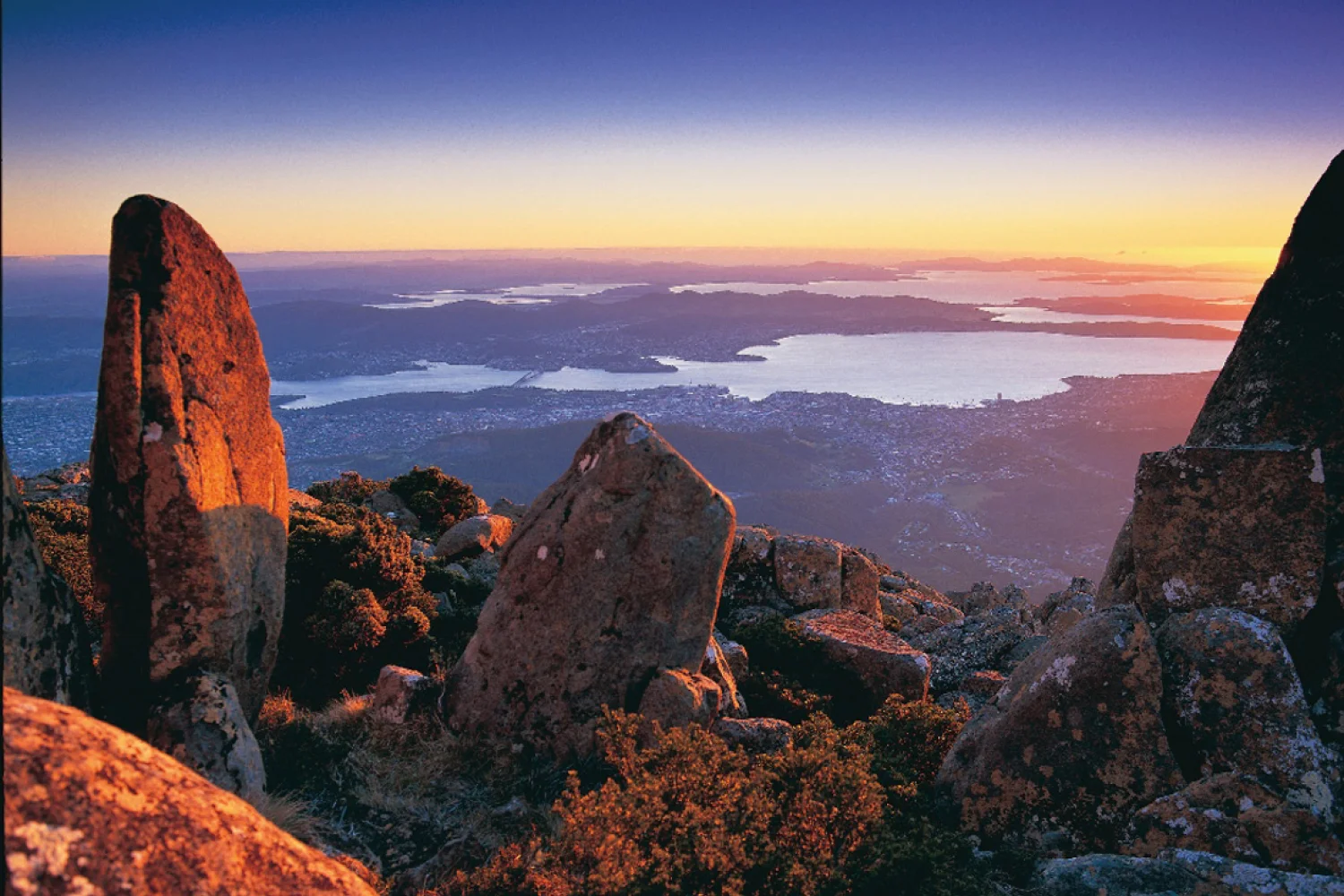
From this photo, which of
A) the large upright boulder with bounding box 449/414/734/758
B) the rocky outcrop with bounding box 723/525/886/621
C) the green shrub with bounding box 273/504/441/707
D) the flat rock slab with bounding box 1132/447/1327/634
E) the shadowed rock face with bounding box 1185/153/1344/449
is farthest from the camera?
the rocky outcrop with bounding box 723/525/886/621

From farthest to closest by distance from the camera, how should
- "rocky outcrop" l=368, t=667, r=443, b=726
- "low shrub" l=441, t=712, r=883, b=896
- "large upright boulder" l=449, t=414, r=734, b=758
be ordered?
"rocky outcrop" l=368, t=667, r=443, b=726
"large upright boulder" l=449, t=414, r=734, b=758
"low shrub" l=441, t=712, r=883, b=896

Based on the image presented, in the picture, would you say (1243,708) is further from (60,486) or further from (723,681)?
(60,486)

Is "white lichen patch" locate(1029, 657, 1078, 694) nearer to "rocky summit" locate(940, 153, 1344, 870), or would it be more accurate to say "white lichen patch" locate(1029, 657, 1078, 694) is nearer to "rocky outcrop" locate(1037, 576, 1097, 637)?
→ "rocky summit" locate(940, 153, 1344, 870)

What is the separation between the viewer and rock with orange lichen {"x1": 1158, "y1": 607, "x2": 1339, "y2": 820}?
773 centimetres

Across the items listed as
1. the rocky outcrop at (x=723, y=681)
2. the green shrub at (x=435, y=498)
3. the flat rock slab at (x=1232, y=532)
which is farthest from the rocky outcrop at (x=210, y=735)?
the green shrub at (x=435, y=498)

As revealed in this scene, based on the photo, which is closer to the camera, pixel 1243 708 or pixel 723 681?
pixel 1243 708

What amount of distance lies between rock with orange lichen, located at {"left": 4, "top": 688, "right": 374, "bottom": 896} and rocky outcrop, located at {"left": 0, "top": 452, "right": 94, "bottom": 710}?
3.27m

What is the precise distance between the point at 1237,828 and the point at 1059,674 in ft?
6.55

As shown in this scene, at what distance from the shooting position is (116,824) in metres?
3.31

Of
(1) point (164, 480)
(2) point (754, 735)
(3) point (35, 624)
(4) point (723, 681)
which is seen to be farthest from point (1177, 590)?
(3) point (35, 624)

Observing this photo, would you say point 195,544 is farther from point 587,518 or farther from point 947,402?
point 947,402

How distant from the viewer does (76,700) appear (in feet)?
23.1

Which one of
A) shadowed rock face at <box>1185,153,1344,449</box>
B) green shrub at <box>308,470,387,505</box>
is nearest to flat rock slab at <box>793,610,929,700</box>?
shadowed rock face at <box>1185,153,1344,449</box>

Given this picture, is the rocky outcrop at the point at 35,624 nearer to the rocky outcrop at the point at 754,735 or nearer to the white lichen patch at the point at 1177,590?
the rocky outcrop at the point at 754,735
